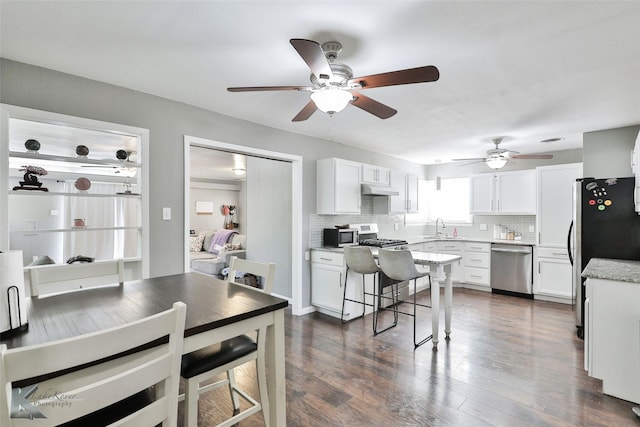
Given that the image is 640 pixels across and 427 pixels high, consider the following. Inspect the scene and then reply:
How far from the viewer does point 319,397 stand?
2.22 m

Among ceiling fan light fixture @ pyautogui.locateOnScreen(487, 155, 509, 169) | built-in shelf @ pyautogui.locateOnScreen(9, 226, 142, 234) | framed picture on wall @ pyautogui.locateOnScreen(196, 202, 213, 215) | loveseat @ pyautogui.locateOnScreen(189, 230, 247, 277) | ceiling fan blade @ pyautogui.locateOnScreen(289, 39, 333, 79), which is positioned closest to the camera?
ceiling fan blade @ pyautogui.locateOnScreen(289, 39, 333, 79)

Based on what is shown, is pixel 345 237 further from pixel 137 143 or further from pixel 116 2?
pixel 116 2

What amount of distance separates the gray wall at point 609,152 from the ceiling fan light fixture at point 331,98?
12.3 feet

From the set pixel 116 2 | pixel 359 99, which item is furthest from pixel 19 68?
pixel 359 99

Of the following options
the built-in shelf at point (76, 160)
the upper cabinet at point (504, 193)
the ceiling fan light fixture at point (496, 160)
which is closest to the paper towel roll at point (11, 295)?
the built-in shelf at point (76, 160)

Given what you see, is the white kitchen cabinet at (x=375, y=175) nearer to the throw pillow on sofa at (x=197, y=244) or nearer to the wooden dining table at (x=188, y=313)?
the wooden dining table at (x=188, y=313)

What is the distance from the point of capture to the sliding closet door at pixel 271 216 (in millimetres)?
4531

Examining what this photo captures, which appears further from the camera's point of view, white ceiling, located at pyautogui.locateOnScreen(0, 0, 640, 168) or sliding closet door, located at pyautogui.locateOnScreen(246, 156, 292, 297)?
sliding closet door, located at pyautogui.locateOnScreen(246, 156, 292, 297)

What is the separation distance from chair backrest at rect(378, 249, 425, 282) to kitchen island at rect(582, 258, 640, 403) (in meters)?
1.33

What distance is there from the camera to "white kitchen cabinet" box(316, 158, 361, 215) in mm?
4133

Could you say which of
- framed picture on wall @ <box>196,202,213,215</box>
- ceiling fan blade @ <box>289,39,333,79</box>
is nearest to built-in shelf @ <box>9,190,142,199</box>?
ceiling fan blade @ <box>289,39,333,79</box>

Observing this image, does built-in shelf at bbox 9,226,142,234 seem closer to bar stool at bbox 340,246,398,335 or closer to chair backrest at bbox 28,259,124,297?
chair backrest at bbox 28,259,124,297

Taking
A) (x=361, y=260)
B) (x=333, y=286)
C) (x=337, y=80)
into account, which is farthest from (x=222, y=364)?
(x=333, y=286)

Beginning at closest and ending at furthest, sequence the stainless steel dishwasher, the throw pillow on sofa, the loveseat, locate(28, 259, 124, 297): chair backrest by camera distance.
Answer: locate(28, 259, 124, 297): chair backrest
the stainless steel dishwasher
the loveseat
the throw pillow on sofa
